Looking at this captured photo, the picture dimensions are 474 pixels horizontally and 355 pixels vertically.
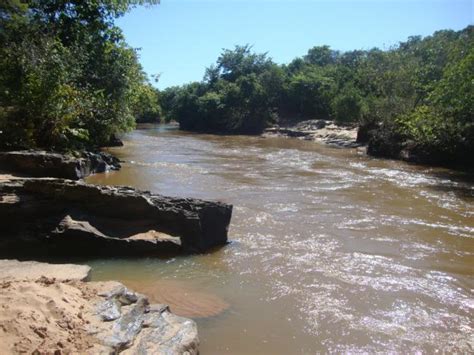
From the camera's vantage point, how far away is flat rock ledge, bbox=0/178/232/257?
694cm

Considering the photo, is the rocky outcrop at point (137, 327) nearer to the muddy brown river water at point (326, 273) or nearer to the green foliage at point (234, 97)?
the muddy brown river water at point (326, 273)

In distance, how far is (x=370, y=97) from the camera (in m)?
36.4

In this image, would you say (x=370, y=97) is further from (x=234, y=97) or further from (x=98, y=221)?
(x=98, y=221)

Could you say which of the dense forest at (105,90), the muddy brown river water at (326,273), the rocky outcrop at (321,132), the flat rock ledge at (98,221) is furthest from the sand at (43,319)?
the rocky outcrop at (321,132)

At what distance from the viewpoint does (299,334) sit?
5.00 m

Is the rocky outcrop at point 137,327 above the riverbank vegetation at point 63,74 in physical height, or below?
below

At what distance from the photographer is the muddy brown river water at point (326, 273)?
5.01m

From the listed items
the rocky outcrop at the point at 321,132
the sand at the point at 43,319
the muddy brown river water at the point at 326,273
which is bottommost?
the muddy brown river water at the point at 326,273

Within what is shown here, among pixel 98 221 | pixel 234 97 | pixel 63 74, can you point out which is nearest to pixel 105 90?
pixel 63 74

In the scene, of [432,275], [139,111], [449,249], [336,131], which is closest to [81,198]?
[432,275]

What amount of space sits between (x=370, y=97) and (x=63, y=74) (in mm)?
28161

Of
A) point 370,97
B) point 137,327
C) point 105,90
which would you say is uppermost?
point 370,97

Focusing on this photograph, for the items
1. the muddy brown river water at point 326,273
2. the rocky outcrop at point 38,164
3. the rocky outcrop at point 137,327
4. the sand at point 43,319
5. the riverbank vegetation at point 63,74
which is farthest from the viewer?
the riverbank vegetation at point 63,74

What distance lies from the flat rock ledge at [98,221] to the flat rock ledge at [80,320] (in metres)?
1.86
